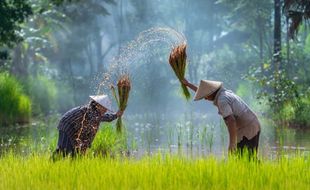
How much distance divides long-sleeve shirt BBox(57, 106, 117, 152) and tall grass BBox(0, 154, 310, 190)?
488mm

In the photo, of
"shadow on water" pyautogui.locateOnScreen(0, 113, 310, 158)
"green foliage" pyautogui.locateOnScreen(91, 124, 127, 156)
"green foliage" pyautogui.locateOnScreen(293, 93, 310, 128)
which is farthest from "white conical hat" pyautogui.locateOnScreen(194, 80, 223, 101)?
"green foliage" pyautogui.locateOnScreen(293, 93, 310, 128)

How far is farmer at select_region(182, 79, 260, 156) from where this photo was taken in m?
9.19

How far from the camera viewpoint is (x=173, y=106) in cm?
5612

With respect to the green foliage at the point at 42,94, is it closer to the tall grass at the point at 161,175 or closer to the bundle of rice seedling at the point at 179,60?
the bundle of rice seedling at the point at 179,60

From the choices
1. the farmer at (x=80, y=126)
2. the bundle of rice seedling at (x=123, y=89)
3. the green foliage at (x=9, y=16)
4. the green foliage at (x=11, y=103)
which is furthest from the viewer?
the green foliage at (x=11, y=103)

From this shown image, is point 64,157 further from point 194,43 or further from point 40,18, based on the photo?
point 194,43

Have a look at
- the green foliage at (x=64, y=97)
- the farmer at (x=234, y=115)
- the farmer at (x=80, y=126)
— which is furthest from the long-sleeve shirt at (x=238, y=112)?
the green foliage at (x=64, y=97)

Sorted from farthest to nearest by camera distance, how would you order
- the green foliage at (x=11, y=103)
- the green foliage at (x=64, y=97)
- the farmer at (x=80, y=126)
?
1. the green foliage at (x=64, y=97)
2. the green foliage at (x=11, y=103)
3. the farmer at (x=80, y=126)

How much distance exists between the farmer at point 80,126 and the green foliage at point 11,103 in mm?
16648

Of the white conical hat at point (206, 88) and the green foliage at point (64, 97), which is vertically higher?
the green foliage at point (64, 97)

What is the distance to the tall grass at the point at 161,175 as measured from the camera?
8.09m

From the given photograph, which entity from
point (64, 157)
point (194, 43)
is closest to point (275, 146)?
point (64, 157)

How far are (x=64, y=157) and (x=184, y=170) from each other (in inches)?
78.6

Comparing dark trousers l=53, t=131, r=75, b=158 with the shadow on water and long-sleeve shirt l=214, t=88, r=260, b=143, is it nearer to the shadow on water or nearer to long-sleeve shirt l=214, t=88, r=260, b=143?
long-sleeve shirt l=214, t=88, r=260, b=143
